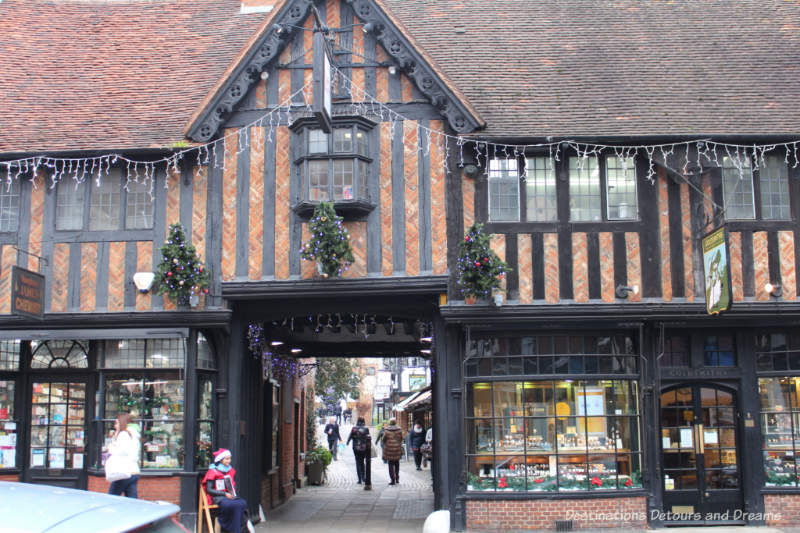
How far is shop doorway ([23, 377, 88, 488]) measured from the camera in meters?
15.1

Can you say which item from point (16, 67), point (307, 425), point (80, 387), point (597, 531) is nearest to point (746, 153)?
point (597, 531)

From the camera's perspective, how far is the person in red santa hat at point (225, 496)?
11734 millimetres

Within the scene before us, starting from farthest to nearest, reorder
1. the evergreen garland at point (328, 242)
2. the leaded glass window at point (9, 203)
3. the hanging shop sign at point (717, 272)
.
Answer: the leaded glass window at point (9, 203)
the evergreen garland at point (328, 242)
the hanging shop sign at point (717, 272)

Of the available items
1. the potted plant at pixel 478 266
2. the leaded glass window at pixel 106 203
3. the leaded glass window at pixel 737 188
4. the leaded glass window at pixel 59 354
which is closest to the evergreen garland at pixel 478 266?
the potted plant at pixel 478 266

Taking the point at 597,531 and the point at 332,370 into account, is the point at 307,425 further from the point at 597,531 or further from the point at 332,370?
the point at 597,531

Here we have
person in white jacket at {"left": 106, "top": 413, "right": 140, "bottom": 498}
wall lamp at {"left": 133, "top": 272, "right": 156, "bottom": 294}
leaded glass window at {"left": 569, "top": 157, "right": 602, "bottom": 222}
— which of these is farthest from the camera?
leaded glass window at {"left": 569, "top": 157, "right": 602, "bottom": 222}

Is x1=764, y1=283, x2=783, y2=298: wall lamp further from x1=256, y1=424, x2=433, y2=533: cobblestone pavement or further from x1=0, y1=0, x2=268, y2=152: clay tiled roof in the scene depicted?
x1=0, y1=0, x2=268, y2=152: clay tiled roof

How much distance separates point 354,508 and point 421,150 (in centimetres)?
801

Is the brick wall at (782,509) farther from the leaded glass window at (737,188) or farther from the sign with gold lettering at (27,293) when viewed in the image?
the sign with gold lettering at (27,293)

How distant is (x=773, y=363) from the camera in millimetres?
14945

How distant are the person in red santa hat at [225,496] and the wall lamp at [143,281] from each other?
3.84 metres

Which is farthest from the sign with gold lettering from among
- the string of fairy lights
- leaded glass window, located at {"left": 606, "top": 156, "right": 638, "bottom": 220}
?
leaded glass window, located at {"left": 606, "top": 156, "right": 638, "bottom": 220}

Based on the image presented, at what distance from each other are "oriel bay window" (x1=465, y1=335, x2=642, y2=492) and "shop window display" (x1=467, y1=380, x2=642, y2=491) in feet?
0.05

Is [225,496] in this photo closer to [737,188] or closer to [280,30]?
[280,30]
